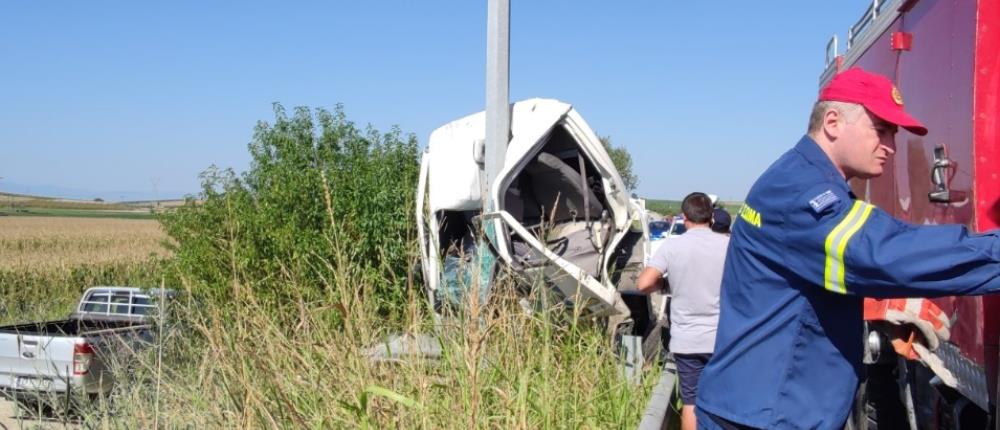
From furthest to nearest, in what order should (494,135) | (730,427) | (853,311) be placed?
(494,135)
(730,427)
(853,311)

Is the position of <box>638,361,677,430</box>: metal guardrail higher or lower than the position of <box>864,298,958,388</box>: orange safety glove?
lower

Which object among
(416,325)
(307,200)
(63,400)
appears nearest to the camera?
(416,325)

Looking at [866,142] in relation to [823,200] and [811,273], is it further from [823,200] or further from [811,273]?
[811,273]

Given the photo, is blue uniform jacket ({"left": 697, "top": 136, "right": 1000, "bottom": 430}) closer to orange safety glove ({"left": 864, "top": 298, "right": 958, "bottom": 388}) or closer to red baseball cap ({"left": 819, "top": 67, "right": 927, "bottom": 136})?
red baseball cap ({"left": 819, "top": 67, "right": 927, "bottom": 136})

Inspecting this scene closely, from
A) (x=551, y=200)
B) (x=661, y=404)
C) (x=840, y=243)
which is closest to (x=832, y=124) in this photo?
(x=840, y=243)

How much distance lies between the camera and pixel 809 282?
9.51 feet

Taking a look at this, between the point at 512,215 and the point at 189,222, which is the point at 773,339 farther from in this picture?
the point at 189,222

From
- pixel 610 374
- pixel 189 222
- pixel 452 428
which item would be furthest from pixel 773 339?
pixel 189 222

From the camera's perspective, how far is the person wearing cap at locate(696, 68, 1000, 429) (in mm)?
2736

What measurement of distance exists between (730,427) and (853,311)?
1.79ft

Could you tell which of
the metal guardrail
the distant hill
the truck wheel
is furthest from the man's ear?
the distant hill

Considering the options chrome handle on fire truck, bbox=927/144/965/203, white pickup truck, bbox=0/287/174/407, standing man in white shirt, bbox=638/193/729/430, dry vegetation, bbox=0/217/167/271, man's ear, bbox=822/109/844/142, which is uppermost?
man's ear, bbox=822/109/844/142

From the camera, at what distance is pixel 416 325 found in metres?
4.58

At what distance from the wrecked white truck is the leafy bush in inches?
21.3
